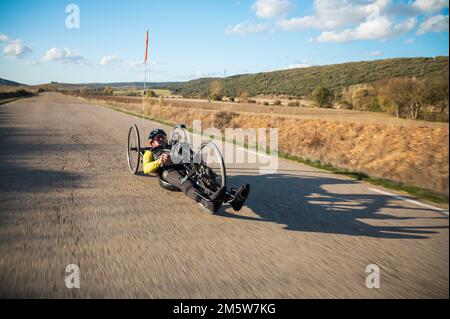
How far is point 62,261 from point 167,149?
3.01 metres

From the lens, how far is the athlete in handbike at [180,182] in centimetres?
395

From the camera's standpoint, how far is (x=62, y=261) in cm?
299

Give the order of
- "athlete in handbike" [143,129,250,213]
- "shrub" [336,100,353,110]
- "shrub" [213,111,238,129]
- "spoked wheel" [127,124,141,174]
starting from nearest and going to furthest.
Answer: "athlete in handbike" [143,129,250,213] → "spoked wheel" [127,124,141,174] → "shrub" [213,111,238,129] → "shrub" [336,100,353,110]

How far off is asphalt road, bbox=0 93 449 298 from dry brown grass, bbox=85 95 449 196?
8.04 ft

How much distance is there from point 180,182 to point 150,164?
0.86 metres

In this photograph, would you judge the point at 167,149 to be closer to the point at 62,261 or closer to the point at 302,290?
the point at 62,261

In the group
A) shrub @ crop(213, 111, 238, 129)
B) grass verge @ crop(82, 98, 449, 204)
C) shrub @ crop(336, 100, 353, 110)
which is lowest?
grass verge @ crop(82, 98, 449, 204)

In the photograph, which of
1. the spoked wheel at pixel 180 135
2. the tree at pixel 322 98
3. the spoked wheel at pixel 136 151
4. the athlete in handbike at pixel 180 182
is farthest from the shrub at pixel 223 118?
the tree at pixel 322 98

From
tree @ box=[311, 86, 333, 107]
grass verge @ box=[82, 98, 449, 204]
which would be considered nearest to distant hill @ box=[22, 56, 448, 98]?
tree @ box=[311, 86, 333, 107]

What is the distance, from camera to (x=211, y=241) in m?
3.57

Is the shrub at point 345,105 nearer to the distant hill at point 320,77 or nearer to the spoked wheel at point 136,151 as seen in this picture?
the distant hill at point 320,77

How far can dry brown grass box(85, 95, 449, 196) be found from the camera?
7.77 metres

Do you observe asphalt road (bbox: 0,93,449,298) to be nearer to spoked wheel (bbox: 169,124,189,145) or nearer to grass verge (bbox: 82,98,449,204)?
grass verge (bbox: 82,98,449,204)

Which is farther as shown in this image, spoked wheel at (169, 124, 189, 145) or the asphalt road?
spoked wheel at (169, 124, 189, 145)
